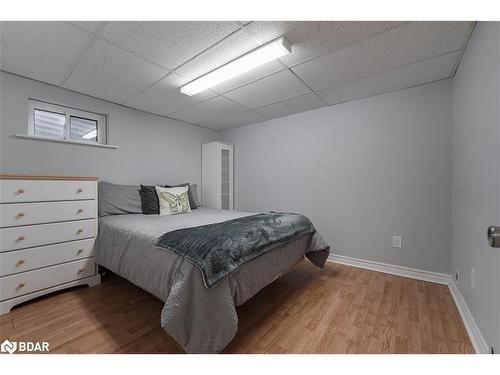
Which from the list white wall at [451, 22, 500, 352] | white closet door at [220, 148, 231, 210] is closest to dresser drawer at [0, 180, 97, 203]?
white closet door at [220, 148, 231, 210]

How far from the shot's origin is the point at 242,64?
1878 mm

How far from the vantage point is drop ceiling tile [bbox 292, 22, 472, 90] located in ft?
4.92

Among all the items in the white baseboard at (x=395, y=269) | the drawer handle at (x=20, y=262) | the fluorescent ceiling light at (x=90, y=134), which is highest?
the fluorescent ceiling light at (x=90, y=134)

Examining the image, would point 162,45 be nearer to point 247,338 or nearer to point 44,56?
point 44,56

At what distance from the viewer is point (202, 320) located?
3.82 ft

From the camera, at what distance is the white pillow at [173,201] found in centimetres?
270

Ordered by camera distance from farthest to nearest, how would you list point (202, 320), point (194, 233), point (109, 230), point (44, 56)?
point (109, 230) < point (44, 56) < point (194, 233) < point (202, 320)

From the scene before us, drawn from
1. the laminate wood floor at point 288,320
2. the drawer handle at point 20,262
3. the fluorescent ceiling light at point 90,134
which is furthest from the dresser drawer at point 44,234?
the fluorescent ceiling light at point 90,134

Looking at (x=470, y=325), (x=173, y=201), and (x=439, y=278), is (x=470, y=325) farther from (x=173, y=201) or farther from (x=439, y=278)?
(x=173, y=201)

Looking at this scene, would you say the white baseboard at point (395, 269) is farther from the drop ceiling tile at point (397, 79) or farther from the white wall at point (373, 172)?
the drop ceiling tile at point (397, 79)

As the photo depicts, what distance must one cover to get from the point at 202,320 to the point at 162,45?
197cm

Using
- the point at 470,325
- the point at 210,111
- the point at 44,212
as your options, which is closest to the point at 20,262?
the point at 44,212

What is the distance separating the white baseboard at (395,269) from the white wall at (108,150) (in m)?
2.76
